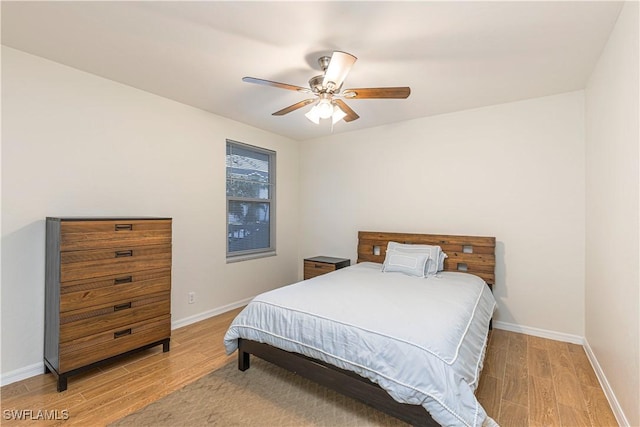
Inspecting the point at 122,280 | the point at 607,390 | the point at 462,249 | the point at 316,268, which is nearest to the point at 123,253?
the point at 122,280

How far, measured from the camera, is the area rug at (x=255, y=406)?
182cm

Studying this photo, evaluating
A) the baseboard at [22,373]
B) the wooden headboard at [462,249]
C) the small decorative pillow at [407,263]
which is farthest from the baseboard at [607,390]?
the baseboard at [22,373]

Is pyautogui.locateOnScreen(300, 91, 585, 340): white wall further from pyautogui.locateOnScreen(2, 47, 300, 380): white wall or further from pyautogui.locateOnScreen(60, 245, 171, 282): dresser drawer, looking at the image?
pyautogui.locateOnScreen(60, 245, 171, 282): dresser drawer

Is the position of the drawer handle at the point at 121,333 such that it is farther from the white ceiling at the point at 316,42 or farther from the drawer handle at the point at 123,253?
the white ceiling at the point at 316,42

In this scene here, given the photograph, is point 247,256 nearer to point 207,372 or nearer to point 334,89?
point 207,372

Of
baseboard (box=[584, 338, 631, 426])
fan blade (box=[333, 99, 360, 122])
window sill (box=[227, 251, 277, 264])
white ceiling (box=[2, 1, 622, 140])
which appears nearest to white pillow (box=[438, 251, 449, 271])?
baseboard (box=[584, 338, 631, 426])

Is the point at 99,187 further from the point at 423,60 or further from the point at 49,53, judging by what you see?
the point at 423,60

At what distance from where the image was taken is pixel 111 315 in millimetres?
2334

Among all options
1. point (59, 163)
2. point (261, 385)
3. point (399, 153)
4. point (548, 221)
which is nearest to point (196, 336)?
point (261, 385)

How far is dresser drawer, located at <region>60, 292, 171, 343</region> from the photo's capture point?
6.97 ft

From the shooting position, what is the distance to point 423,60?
2324 millimetres

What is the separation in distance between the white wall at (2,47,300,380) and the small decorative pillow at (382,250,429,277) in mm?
1940

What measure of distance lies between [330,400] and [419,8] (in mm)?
2522

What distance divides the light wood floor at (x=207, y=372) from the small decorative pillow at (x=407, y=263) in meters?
0.94
